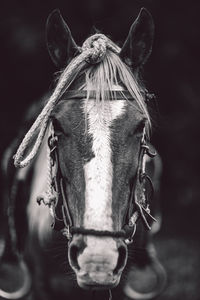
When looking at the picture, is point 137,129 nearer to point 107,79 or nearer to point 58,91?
point 107,79

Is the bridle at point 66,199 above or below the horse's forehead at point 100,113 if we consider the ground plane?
below

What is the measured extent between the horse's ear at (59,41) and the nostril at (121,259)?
128 centimetres

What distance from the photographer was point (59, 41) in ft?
11.3

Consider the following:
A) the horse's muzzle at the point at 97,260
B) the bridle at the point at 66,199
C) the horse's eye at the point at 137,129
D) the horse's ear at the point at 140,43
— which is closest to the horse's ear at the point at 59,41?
the horse's ear at the point at 140,43

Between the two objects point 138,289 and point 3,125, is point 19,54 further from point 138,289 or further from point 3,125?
point 138,289

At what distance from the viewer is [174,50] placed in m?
9.28

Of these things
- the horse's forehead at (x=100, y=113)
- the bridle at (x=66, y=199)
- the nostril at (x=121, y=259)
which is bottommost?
the nostril at (x=121, y=259)

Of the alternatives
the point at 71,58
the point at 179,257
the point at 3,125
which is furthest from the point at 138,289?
the point at 3,125

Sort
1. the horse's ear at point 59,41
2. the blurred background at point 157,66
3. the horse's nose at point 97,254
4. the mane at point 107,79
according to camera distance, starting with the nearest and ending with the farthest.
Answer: the horse's nose at point 97,254 < the mane at point 107,79 < the horse's ear at point 59,41 < the blurred background at point 157,66

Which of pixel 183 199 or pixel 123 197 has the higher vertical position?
pixel 123 197

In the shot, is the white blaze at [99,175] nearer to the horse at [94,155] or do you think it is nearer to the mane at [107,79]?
the horse at [94,155]

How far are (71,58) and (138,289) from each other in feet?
11.0

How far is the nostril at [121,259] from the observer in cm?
268

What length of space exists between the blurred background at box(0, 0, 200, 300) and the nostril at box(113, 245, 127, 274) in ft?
20.7
